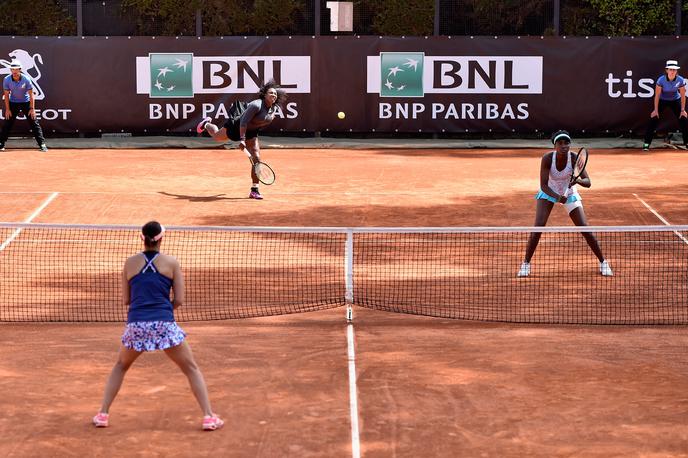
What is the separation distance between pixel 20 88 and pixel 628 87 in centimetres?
1283

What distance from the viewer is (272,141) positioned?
2648 centimetres

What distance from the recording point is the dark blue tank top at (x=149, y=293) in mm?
8016

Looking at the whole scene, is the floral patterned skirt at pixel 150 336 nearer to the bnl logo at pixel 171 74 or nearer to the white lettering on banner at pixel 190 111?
the white lettering on banner at pixel 190 111

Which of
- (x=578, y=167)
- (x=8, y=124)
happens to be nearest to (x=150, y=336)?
(x=578, y=167)

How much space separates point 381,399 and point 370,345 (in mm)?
1712

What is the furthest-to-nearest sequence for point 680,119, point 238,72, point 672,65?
point 238,72
point 680,119
point 672,65

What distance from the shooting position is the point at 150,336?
315 inches

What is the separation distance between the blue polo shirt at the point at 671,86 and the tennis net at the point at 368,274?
9.30 metres

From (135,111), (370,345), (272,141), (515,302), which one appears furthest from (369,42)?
(370,345)

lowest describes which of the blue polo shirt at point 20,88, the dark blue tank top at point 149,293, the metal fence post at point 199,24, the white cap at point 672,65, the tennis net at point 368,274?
the tennis net at point 368,274

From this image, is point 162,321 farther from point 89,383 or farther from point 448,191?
point 448,191

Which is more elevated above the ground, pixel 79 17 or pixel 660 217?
pixel 79 17

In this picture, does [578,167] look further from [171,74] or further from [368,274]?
[171,74]

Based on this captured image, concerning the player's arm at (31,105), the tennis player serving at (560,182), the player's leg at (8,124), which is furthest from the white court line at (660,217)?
the player's leg at (8,124)
